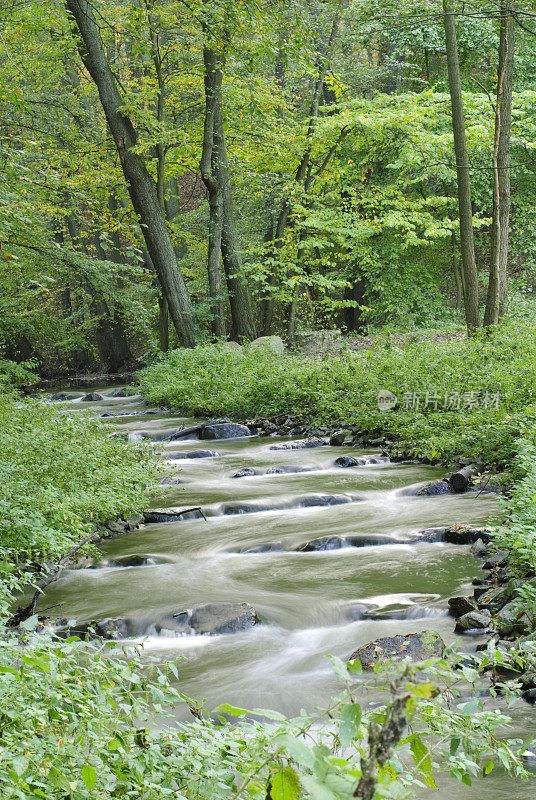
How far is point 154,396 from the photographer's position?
17094 mm

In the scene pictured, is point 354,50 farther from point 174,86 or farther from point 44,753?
point 44,753

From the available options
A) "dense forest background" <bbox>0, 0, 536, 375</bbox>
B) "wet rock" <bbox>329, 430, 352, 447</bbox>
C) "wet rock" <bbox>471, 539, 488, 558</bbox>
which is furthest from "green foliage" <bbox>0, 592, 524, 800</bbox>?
"dense forest background" <bbox>0, 0, 536, 375</bbox>

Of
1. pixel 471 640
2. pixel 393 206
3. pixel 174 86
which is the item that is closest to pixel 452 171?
pixel 393 206

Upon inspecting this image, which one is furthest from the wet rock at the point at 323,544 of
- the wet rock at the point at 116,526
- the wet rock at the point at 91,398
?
the wet rock at the point at 91,398

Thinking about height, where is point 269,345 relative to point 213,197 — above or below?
below

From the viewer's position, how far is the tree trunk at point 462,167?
13297 millimetres

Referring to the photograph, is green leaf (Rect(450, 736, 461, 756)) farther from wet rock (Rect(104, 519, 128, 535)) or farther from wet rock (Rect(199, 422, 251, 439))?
wet rock (Rect(199, 422, 251, 439))

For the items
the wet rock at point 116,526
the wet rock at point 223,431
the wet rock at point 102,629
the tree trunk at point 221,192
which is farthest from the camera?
the tree trunk at point 221,192

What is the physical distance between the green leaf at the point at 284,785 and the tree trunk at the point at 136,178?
640 inches

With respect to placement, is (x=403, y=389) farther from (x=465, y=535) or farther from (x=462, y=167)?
(x=465, y=535)

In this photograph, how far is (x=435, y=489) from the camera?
324 inches

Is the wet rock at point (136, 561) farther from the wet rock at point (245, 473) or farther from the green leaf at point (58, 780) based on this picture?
the green leaf at point (58, 780)
